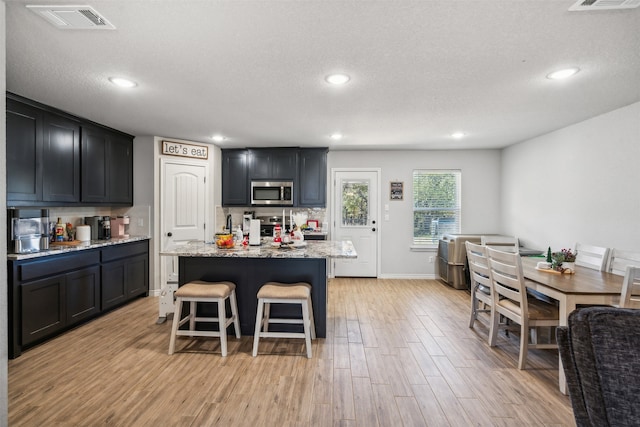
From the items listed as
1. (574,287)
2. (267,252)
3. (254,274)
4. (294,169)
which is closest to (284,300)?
(267,252)

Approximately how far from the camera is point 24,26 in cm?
177

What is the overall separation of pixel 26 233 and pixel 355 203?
175 inches

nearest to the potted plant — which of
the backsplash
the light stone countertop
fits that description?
the light stone countertop

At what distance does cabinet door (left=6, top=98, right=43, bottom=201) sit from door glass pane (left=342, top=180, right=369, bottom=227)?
13.8 feet

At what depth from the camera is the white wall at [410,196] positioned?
5.57 meters

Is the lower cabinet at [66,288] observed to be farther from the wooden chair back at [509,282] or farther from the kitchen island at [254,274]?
the wooden chair back at [509,282]

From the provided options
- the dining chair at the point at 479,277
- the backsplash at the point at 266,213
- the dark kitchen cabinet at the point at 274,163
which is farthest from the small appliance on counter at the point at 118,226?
the dining chair at the point at 479,277

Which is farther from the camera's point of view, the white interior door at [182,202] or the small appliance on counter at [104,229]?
the white interior door at [182,202]

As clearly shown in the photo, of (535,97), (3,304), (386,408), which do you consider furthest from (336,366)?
(535,97)

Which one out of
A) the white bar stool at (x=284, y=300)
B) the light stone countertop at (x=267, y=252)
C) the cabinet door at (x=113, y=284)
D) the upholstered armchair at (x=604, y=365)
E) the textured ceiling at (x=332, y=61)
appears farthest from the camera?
the cabinet door at (x=113, y=284)

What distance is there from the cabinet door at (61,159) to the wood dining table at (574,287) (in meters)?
4.68

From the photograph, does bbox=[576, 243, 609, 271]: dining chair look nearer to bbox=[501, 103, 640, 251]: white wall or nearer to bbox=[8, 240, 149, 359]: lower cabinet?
bbox=[501, 103, 640, 251]: white wall

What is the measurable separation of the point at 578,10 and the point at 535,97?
146 cm

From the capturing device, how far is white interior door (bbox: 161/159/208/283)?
4664mm
